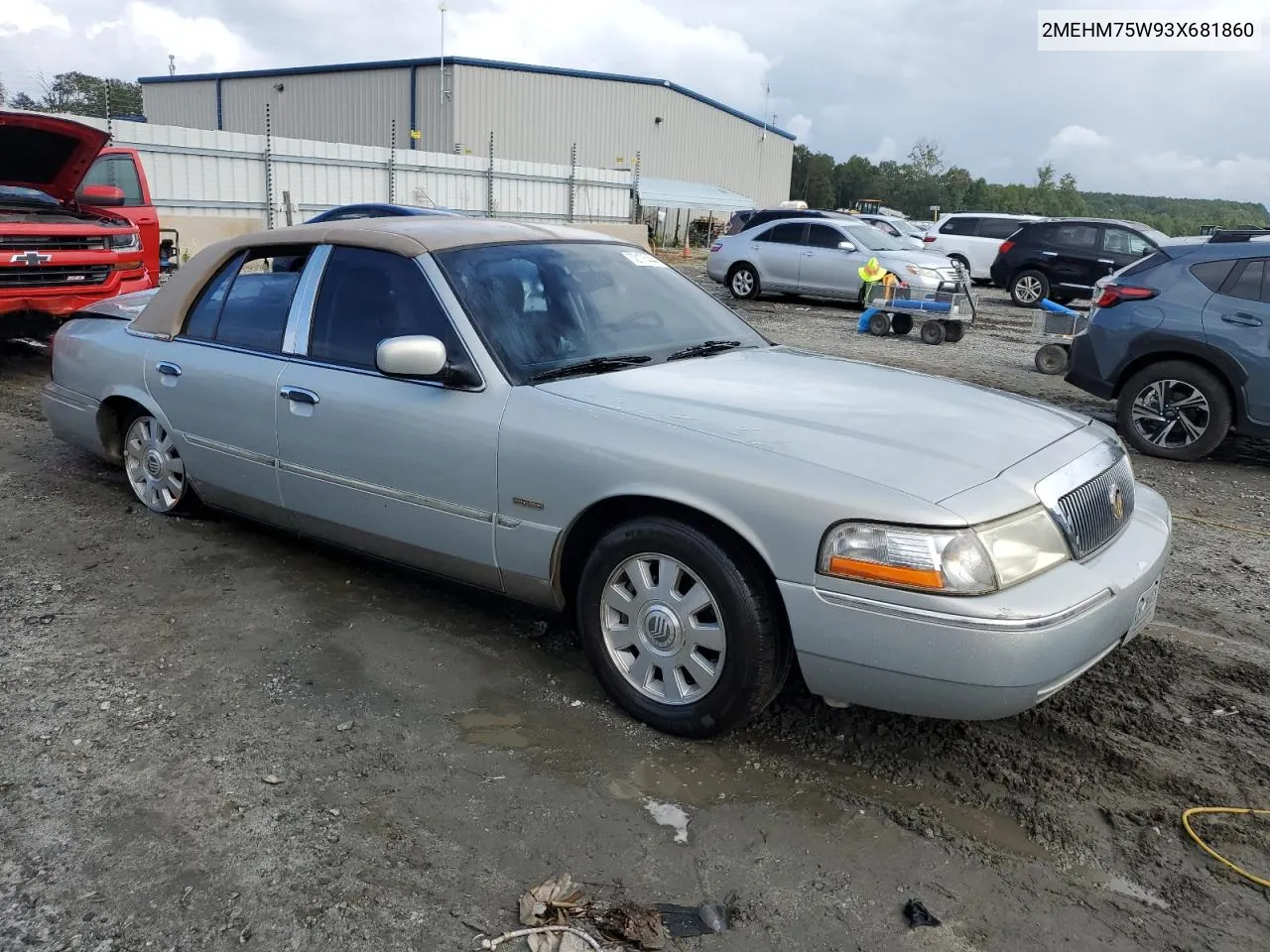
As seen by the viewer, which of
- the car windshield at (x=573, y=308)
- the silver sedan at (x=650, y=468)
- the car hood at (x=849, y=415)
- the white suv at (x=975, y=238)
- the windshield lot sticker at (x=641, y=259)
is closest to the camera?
the silver sedan at (x=650, y=468)

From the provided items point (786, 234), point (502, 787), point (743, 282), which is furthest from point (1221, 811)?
point (743, 282)

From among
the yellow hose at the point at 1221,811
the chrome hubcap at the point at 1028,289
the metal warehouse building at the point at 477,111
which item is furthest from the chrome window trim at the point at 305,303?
the metal warehouse building at the point at 477,111

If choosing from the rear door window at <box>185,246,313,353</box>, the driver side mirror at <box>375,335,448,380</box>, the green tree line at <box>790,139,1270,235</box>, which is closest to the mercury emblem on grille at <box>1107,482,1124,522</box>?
the driver side mirror at <box>375,335,448,380</box>

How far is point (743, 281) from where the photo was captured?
62.8ft

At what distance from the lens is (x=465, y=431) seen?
12.1 feet

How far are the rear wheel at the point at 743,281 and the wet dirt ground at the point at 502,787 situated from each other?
14856 millimetres

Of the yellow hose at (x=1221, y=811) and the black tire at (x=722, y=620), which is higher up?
the black tire at (x=722, y=620)

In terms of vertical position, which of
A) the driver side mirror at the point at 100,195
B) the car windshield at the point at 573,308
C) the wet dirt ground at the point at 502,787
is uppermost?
the driver side mirror at the point at 100,195

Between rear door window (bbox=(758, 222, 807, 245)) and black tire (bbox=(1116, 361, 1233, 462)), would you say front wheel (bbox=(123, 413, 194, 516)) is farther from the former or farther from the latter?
rear door window (bbox=(758, 222, 807, 245))

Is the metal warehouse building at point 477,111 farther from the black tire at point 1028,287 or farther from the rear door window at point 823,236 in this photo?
the rear door window at point 823,236

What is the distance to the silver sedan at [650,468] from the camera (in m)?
2.89

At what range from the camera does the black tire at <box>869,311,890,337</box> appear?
1415cm

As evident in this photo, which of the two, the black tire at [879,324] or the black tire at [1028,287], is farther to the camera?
the black tire at [1028,287]

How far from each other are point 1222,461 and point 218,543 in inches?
272
